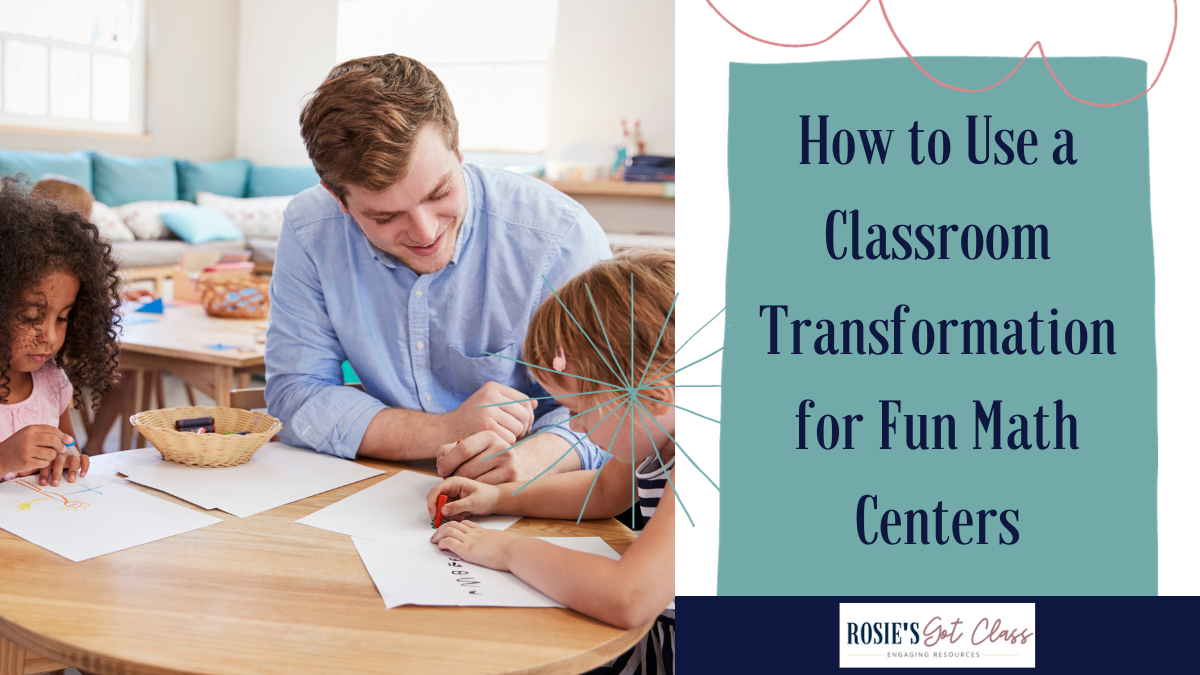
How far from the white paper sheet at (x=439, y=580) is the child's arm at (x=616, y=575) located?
18 millimetres

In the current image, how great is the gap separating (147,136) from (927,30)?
282 inches

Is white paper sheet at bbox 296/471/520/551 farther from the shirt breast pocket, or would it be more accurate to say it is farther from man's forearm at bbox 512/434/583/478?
the shirt breast pocket

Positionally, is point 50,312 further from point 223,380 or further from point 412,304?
point 223,380

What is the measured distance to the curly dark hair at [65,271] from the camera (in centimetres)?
129

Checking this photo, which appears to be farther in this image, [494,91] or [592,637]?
[494,91]

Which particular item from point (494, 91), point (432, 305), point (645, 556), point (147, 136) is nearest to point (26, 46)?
point (147, 136)

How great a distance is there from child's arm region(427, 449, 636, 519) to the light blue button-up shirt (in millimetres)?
326

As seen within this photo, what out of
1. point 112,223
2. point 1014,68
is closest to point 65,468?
point 1014,68

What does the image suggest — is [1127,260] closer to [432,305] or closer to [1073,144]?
[1073,144]

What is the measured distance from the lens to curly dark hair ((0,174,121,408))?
1.29 m

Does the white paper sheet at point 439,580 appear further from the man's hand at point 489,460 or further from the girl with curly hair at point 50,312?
the girl with curly hair at point 50,312

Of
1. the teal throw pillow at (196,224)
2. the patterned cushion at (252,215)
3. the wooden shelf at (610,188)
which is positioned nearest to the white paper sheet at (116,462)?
the wooden shelf at (610,188)

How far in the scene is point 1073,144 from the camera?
688 mm

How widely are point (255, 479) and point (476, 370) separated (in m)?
0.41
